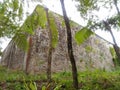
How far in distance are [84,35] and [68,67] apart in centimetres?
517

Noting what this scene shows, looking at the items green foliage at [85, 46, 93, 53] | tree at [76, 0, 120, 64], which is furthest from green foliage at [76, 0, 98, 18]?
green foliage at [85, 46, 93, 53]

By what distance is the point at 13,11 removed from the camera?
12055mm

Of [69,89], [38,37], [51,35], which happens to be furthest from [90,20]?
[38,37]

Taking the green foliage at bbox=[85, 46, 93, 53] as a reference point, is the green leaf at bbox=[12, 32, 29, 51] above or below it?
below

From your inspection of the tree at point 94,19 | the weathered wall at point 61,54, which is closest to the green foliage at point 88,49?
the weathered wall at point 61,54

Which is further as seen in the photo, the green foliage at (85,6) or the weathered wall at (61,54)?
the weathered wall at (61,54)

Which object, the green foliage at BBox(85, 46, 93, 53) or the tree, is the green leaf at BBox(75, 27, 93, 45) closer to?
the tree

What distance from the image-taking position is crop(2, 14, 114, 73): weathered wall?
1521 cm

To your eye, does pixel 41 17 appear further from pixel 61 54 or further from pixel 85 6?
pixel 61 54

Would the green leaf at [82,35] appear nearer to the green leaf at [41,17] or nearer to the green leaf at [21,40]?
the green leaf at [41,17]

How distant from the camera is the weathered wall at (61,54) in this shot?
15.2 meters

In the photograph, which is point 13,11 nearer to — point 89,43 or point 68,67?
point 68,67

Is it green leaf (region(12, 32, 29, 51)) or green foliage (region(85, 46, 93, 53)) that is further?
green foliage (region(85, 46, 93, 53))

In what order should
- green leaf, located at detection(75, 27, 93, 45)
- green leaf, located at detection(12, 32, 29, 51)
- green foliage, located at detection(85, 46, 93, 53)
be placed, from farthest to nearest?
green foliage, located at detection(85, 46, 93, 53) → green leaf, located at detection(75, 27, 93, 45) → green leaf, located at detection(12, 32, 29, 51)
